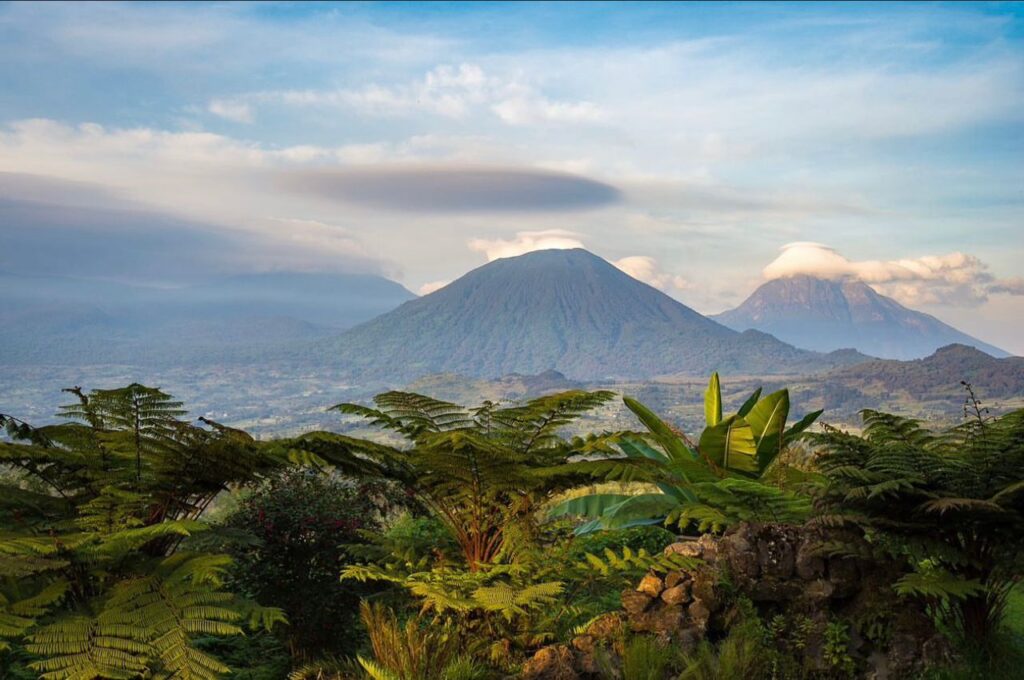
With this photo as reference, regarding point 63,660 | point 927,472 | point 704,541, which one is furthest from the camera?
point 704,541

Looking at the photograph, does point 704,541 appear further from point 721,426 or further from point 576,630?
point 721,426

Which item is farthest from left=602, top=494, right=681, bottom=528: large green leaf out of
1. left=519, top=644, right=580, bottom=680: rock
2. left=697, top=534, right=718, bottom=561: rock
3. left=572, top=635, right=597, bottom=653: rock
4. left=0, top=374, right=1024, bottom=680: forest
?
left=519, top=644, right=580, bottom=680: rock

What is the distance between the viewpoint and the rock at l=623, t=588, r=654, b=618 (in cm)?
609

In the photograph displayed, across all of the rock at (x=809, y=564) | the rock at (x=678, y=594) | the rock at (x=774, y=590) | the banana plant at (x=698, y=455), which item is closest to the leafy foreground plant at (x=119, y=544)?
the rock at (x=678, y=594)

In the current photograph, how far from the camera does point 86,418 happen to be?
5883 mm

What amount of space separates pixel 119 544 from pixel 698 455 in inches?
262

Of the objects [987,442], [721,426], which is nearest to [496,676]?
[987,442]

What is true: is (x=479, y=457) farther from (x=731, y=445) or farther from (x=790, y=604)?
(x=731, y=445)

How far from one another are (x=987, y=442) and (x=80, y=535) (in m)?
5.63

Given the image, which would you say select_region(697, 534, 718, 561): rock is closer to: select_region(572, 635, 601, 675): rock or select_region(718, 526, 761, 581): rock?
select_region(718, 526, 761, 581): rock

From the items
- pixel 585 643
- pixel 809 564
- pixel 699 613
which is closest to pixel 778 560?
pixel 809 564

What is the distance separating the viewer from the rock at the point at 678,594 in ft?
19.9

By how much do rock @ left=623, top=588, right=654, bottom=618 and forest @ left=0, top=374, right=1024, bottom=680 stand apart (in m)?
0.02

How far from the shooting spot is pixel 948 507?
5.24 metres
